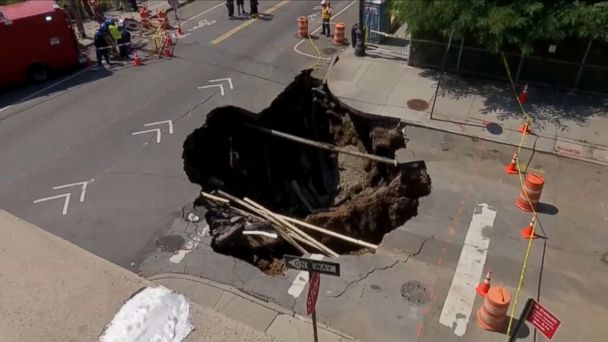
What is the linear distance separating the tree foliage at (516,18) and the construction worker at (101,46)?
507 inches

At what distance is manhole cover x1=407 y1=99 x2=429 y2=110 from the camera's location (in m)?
16.6

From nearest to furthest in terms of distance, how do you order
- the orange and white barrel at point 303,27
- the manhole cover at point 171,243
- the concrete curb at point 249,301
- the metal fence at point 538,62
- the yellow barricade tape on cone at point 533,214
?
1. the concrete curb at point 249,301
2. the yellow barricade tape on cone at point 533,214
3. the manhole cover at point 171,243
4. the metal fence at point 538,62
5. the orange and white barrel at point 303,27

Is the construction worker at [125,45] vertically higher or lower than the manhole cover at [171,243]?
higher

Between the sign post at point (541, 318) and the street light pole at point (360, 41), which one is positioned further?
the street light pole at point (360, 41)

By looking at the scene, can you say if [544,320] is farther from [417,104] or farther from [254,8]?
[254,8]

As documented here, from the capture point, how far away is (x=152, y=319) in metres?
10.1

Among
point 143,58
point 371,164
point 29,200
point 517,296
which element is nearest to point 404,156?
point 371,164

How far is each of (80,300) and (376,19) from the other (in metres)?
15.7

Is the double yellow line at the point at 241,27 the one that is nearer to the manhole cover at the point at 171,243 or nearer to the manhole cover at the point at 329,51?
the manhole cover at the point at 329,51

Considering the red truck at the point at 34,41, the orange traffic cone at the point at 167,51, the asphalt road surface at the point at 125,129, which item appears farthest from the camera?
the orange traffic cone at the point at 167,51

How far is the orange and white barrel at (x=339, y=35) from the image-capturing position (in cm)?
2102

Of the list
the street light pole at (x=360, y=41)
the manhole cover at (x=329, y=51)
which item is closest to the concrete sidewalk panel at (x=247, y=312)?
the street light pole at (x=360, y=41)

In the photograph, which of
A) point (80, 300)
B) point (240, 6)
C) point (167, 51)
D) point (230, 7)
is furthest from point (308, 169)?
point (240, 6)

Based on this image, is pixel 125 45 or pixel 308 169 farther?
pixel 125 45
